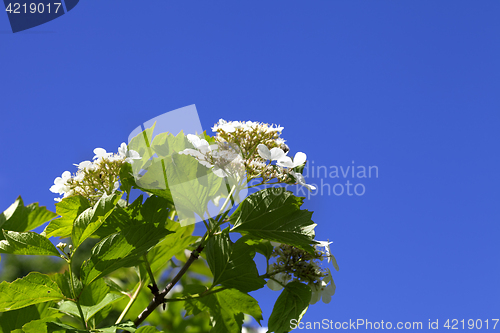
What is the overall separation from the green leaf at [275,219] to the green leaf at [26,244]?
49 cm

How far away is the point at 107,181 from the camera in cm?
124

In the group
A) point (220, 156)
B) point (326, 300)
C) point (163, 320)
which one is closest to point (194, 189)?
point (220, 156)

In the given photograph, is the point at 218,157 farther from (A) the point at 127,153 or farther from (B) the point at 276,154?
(A) the point at 127,153

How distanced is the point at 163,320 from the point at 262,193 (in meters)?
1.58

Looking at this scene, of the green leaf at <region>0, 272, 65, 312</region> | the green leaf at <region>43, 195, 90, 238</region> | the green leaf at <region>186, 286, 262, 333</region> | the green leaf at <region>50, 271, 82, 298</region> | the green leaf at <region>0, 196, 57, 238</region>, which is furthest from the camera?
the green leaf at <region>0, 196, 57, 238</region>

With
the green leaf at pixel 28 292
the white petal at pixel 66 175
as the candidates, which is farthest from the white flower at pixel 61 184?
the green leaf at pixel 28 292

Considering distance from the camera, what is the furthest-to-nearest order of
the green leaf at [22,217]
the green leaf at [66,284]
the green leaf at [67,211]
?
the green leaf at [22,217]
the green leaf at [67,211]
the green leaf at [66,284]

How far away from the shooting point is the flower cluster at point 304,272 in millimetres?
1261

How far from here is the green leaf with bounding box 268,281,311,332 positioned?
1.10 meters

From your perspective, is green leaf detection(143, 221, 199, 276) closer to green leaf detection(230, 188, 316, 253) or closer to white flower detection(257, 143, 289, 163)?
green leaf detection(230, 188, 316, 253)

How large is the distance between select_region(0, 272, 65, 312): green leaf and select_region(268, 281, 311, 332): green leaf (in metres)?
0.59

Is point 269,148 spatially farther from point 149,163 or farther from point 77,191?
point 77,191

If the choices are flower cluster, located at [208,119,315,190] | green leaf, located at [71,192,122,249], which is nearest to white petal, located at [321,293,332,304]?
flower cluster, located at [208,119,315,190]

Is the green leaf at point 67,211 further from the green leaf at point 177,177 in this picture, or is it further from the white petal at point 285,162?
the white petal at point 285,162
